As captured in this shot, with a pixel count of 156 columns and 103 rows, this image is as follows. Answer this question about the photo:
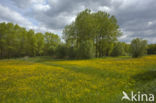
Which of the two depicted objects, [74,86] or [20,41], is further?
[20,41]

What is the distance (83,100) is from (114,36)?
139 ft

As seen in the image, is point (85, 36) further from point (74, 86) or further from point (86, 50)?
point (74, 86)

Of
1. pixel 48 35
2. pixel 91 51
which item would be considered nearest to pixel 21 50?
pixel 48 35

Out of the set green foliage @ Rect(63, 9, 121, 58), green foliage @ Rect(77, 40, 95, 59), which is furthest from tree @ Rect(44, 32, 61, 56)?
green foliage @ Rect(77, 40, 95, 59)

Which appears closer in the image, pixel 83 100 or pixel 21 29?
pixel 83 100

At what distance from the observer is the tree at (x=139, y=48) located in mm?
32500

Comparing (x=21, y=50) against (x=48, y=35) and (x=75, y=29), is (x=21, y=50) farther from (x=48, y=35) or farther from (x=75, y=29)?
(x=75, y=29)

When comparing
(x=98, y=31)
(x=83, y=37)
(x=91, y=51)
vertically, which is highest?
(x=98, y=31)

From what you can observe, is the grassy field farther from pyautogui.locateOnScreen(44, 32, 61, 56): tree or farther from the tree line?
pyautogui.locateOnScreen(44, 32, 61, 56): tree

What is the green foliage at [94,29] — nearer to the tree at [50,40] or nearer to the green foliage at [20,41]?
the green foliage at [20,41]

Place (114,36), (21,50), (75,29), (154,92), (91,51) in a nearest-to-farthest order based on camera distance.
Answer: (154,92) → (91,51) → (114,36) → (75,29) → (21,50)

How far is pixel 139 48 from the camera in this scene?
3250 cm

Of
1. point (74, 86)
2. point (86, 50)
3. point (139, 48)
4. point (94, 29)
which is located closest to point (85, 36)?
point (94, 29)

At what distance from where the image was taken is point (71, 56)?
42469mm
